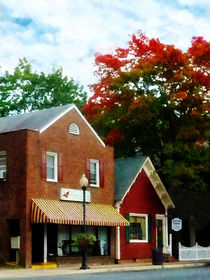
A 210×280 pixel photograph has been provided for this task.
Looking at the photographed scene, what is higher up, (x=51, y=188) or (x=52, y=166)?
(x=52, y=166)

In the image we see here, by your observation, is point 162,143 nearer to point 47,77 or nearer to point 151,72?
point 151,72

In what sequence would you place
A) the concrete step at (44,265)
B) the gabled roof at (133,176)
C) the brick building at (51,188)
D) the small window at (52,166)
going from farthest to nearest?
the gabled roof at (133,176) < the small window at (52,166) < the brick building at (51,188) < the concrete step at (44,265)

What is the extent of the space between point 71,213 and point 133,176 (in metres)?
7.01

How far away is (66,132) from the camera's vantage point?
38344 mm

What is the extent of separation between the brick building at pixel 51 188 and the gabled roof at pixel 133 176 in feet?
3.70

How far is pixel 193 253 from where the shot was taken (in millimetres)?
43656

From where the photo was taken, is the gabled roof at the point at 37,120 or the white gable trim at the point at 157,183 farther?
the white gable trim at the point at 157,183

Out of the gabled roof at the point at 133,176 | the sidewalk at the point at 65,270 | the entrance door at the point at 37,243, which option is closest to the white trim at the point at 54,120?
the entrance door at the point at 37,243

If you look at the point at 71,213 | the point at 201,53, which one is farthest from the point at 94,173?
the point at 201,53

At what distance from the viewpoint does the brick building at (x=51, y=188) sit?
35.3 meters

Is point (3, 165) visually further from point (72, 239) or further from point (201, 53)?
point (201, 53)

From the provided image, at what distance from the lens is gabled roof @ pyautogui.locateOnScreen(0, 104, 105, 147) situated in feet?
124

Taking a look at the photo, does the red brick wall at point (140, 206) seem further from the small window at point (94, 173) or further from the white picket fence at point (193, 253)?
the small window at point (94, 173)

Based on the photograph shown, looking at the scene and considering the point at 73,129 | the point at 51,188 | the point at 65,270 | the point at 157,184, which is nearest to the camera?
the point at 65,270
